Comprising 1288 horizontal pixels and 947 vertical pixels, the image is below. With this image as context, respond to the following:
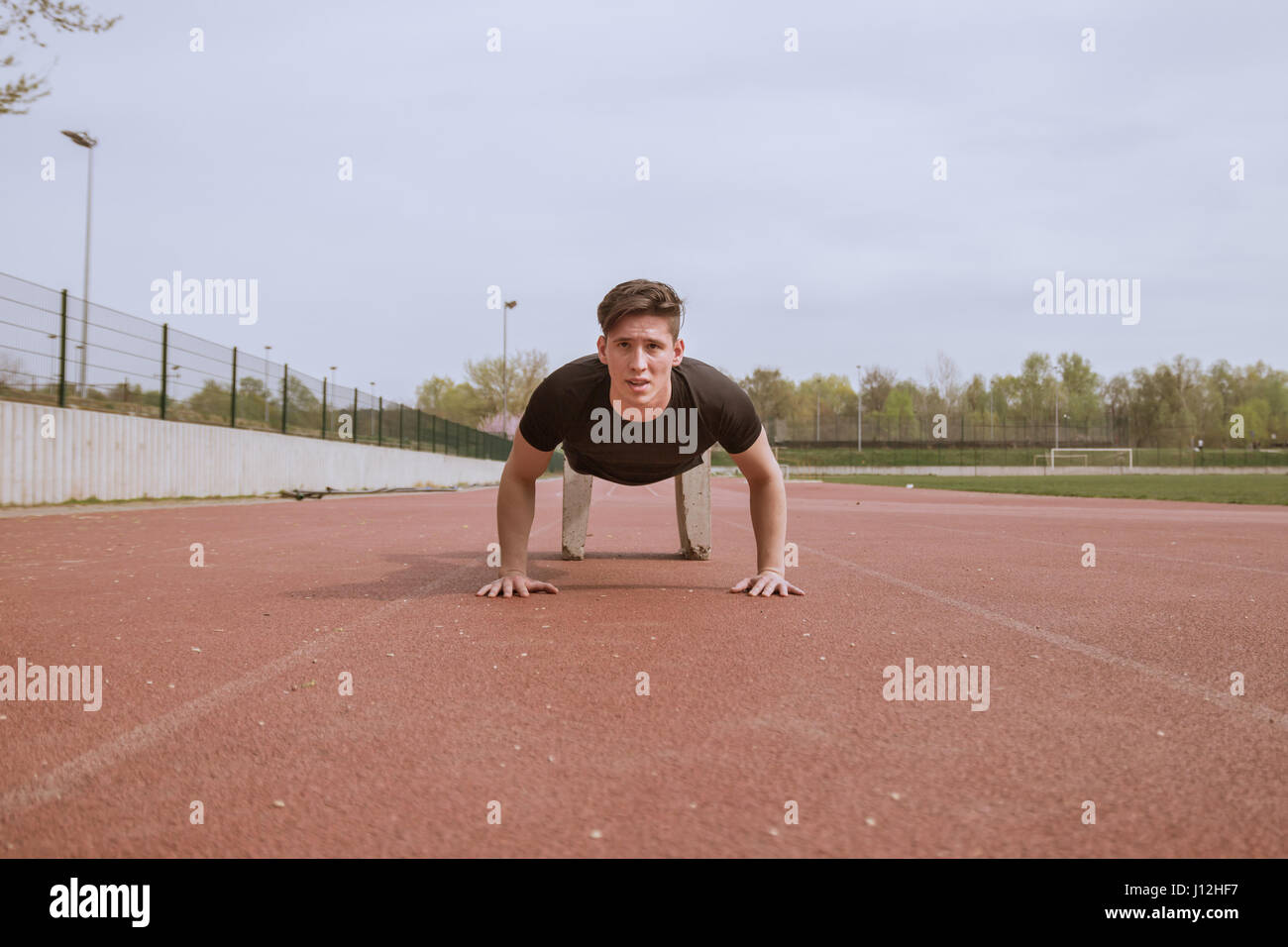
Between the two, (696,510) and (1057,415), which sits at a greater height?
(1057,415)

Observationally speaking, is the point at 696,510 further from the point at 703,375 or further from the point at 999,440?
the point at 999,440

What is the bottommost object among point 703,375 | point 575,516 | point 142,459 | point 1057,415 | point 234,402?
point 575,516

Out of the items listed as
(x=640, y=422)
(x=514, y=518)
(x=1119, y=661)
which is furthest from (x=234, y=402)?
(x=1119, y=661)

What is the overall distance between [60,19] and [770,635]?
13.1 metres

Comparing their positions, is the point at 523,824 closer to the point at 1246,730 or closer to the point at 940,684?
the point at 940,684

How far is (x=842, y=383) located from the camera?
122 meters

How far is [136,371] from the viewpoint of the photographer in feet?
51.1

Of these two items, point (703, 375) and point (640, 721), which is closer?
point (640, 721)

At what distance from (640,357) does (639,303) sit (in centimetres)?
25

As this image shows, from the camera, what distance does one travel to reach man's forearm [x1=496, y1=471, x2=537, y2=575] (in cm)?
450

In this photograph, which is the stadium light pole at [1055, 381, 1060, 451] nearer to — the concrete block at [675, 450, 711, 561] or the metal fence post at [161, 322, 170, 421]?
the metal fence post at [161, 322, 170, 421]

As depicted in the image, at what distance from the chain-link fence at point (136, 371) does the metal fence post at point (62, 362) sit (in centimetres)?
2

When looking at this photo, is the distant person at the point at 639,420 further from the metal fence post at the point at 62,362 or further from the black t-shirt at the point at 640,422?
the metal fence post at the point at 62,362
